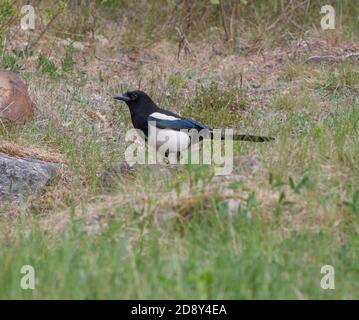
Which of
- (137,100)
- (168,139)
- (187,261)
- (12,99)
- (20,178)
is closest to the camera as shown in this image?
(187,261)

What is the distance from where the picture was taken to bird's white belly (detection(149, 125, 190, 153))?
6891 mm

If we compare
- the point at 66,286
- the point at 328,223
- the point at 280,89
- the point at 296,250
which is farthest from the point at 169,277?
the point at 280,89

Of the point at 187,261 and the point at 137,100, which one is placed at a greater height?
the point at 137,100

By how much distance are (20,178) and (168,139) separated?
112cm

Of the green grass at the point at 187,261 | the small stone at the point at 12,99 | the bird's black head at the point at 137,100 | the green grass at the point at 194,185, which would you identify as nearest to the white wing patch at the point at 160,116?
the bird's black head at the point at 137,100

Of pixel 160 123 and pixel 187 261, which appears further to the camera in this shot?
pixel 160 123

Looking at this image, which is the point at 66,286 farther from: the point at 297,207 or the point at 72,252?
the point at 297,207

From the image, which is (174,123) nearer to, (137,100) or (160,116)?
(160,116)

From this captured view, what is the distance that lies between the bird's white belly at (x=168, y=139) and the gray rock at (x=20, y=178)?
78 centimetres

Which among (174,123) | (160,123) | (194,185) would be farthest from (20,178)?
(194,185)

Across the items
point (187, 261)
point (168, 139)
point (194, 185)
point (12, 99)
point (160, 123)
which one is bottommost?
point (187, 261)

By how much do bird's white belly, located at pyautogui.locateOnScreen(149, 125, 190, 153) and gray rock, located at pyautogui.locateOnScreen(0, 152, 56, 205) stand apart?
781mm

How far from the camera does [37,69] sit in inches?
345

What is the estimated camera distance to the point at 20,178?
6.64 m
